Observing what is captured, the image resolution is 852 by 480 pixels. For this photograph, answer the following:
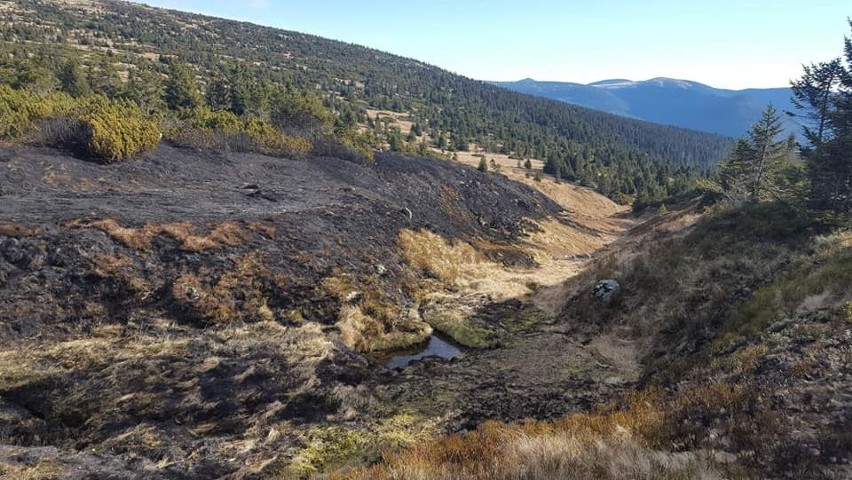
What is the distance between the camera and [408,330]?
81.2 feet

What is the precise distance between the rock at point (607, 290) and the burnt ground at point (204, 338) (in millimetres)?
3861

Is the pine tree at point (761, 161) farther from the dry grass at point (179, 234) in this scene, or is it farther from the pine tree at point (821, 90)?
the dry grass at point (179, 234)

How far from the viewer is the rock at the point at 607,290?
26641 mm

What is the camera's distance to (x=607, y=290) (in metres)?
27.0

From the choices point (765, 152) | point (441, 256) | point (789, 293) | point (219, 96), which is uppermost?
point (765, 152)

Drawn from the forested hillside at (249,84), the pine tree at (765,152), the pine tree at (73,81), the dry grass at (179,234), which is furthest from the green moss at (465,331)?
the pine tree at (73,81)

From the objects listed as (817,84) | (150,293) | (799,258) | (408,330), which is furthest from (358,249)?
(817,84)

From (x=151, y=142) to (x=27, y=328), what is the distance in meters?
23.2

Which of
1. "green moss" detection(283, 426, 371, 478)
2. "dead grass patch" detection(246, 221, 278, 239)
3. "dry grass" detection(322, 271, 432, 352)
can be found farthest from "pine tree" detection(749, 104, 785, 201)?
"green moss" detection(283, 426, 371, 478)

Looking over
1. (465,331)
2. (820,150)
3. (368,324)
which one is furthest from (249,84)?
(820,150)

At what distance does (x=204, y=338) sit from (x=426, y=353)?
9.97 metres

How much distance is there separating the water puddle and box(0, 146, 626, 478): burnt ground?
115 centimetres

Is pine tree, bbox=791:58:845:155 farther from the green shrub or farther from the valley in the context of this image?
the green shrub

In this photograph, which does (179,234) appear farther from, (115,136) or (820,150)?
(820,150)
